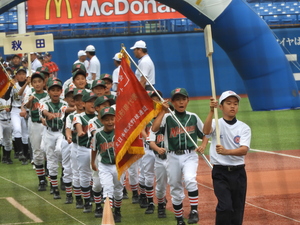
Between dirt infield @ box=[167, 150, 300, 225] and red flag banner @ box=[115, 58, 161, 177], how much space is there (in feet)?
3.90

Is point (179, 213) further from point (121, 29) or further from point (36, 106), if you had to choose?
point (121, 29)

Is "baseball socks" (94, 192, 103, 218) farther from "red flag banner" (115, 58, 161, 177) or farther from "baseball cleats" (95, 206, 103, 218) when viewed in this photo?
"red flag banner" (115, 58, 161, 177)

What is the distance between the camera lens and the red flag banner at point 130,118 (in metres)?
7.84

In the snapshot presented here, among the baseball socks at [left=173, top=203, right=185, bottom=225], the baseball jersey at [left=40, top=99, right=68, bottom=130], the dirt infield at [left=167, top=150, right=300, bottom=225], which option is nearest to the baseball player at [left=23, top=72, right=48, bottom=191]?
the baseball jersey at [left=40, top=99, right=68, bottom=130]

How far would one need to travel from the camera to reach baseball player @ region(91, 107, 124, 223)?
808 cm

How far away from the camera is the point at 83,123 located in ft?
29.3

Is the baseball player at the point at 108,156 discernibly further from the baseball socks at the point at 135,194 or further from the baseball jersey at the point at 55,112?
the baseball jersey at the point at 55,112

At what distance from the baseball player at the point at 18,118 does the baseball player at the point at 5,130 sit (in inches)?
5.9

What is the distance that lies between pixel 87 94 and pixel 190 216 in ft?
7.38

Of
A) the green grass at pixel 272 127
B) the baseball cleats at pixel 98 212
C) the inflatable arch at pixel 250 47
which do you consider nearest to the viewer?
the baseball cleats at pixel 98 212

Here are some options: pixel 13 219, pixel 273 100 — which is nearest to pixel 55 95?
pixel 13 219

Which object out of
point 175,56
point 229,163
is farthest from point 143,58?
point 175,56

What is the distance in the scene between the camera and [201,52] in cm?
2512

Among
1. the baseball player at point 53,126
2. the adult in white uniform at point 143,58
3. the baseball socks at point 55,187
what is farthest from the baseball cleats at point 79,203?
the adult in white uniform at point 143,58
